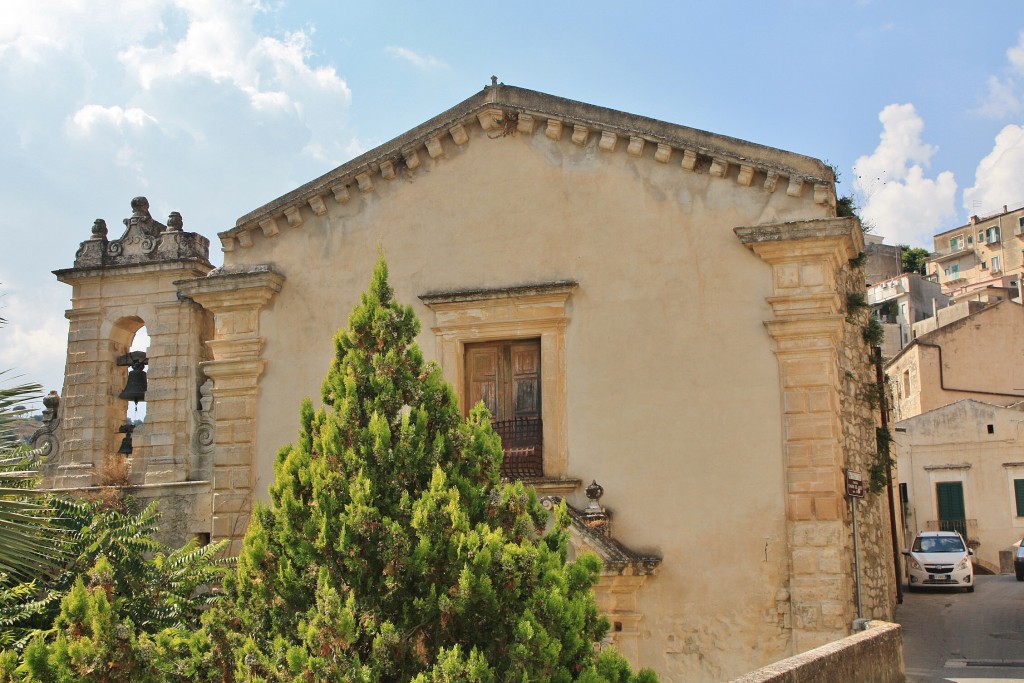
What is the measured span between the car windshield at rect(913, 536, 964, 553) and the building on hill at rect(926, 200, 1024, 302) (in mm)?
31711

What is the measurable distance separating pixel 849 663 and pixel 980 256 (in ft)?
179

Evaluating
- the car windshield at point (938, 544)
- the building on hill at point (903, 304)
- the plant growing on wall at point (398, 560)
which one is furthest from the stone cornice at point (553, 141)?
the building on hill at point (903, 304)

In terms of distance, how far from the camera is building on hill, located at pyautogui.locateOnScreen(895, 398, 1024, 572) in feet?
102

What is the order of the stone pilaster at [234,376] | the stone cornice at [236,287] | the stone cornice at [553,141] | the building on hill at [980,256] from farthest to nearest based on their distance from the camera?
the building on hill at [980,256] → the stone cornice at [236,287] → the stone pilaster at [234,376] → the stone cornice at [553,141]

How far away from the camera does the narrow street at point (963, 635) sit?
36.3ft

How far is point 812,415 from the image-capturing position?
11219 mm

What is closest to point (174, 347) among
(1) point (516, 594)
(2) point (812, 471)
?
(2) point (812, 471)

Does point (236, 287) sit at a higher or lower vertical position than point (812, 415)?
higher

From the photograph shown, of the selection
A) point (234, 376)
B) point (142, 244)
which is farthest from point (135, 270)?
point (234, 376)

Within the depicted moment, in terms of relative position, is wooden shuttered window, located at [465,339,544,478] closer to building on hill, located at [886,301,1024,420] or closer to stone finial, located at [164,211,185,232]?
stone finial, located at [164,211,185,232]

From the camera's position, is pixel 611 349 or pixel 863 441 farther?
pixel 863 441

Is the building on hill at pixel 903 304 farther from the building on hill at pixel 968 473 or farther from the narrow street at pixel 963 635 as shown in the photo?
the narrow street at pixel 963 635

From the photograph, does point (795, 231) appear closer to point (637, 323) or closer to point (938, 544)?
point (637, 323)

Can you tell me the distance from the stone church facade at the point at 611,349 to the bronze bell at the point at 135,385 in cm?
15
